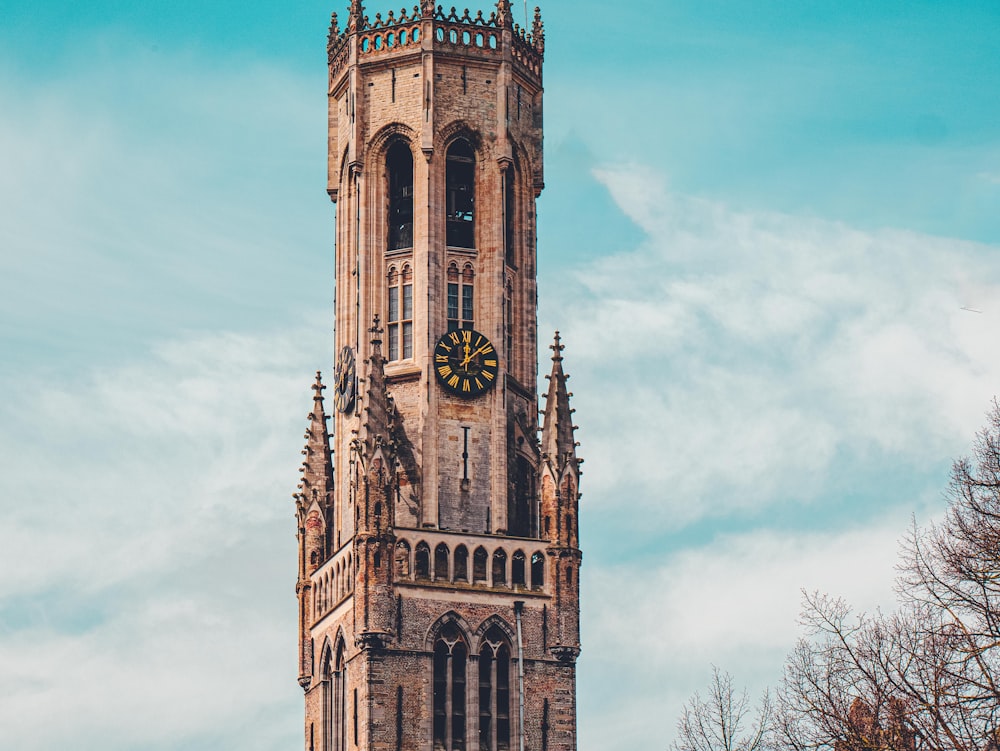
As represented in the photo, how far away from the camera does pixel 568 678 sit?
101 m

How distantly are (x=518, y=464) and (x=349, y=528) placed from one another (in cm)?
746

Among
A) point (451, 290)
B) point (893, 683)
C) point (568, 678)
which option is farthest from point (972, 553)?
point (451, 290)

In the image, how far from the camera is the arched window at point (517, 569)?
102 meters

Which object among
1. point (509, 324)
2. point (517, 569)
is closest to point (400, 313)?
point (509, 324)

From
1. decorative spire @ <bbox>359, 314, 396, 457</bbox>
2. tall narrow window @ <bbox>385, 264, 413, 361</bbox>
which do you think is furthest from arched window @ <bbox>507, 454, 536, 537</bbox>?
tall narrow window @ <bbox>385, 264, 413, 361</bbox>

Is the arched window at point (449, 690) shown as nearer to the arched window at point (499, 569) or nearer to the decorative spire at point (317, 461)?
the arched window at point (499, 569)

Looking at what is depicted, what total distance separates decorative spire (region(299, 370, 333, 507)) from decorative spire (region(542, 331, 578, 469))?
964 cm

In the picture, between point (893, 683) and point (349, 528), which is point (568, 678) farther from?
point (893, 683)

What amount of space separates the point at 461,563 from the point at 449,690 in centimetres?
521

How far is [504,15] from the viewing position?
111 m

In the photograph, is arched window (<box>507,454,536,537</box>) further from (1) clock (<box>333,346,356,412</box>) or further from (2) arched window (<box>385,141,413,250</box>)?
(2) arched window (<box>385,141,413,250</box>)

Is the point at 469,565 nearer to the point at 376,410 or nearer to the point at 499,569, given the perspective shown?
the point at 499,569

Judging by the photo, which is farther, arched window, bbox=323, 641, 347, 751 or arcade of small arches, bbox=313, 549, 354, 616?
arcade of small arches, bbox=313, 549, 354, 616

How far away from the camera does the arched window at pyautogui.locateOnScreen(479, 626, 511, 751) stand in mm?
99250
